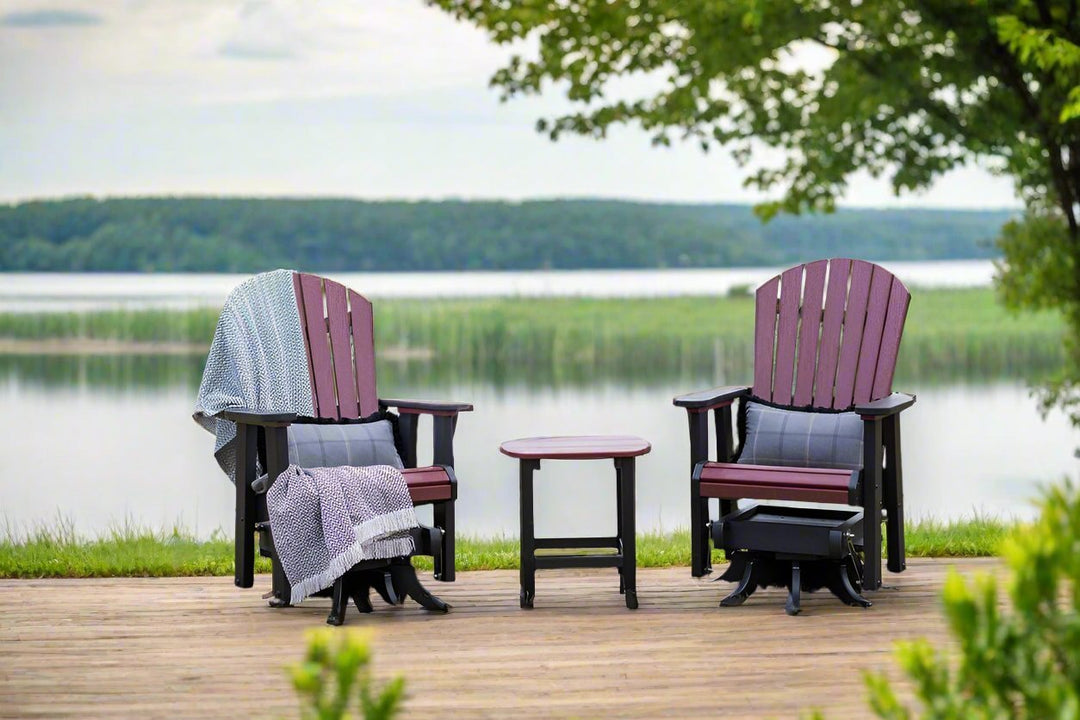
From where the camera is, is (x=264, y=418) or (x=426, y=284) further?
(x=426, y=284)

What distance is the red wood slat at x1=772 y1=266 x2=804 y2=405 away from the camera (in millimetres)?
4137

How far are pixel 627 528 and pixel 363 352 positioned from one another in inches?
38.9

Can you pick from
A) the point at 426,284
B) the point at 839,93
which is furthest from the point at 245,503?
the point at 426,284

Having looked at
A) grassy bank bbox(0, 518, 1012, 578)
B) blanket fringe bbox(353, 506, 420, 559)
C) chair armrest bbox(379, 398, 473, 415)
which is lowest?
grassy bank bbox(0, 518, 1012, 578)

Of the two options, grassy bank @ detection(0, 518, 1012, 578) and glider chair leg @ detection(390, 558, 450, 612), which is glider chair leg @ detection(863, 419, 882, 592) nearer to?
grassy bank @ detection(0, 518, 1012, 578)

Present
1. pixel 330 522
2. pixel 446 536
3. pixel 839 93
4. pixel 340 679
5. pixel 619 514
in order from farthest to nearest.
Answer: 1. pixel 839 93
2. pixel 446 536
3. pixel 619 514
4. pixel 330 522
5. pixel 340 679

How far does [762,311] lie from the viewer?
4.17 meters

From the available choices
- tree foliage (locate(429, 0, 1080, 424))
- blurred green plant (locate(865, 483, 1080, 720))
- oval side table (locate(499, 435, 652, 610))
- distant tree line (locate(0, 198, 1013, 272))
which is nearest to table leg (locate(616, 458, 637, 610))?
oval side table (locate(499, 435, 652, 610))

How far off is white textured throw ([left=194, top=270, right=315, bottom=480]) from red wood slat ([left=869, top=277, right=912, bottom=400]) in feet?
5.66

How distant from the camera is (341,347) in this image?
401 centimetres

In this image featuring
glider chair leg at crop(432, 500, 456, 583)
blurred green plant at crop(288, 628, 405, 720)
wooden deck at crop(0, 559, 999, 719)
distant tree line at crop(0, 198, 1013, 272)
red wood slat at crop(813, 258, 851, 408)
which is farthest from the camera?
distant tree line at crop(0, 198, 1013, 272)

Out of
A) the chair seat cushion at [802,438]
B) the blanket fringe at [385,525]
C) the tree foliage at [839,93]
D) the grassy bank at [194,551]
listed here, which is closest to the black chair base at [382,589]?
the blanket fringe at [385,525]

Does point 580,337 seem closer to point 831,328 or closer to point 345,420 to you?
point 831,328

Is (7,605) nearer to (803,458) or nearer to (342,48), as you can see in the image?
Answer: (803,458)
